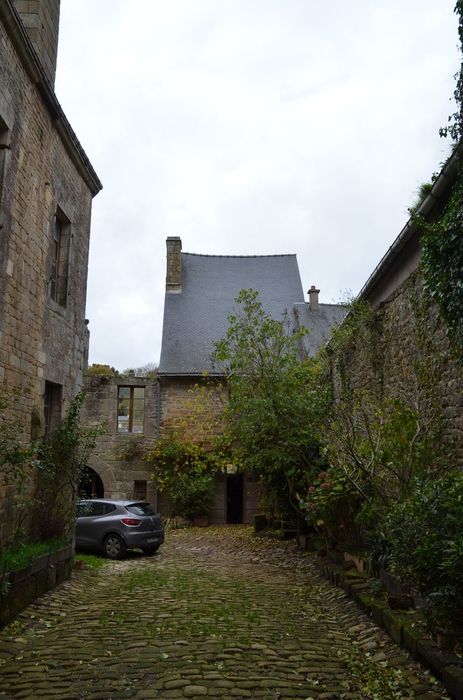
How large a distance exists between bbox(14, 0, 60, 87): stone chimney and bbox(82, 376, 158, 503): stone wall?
1073cm

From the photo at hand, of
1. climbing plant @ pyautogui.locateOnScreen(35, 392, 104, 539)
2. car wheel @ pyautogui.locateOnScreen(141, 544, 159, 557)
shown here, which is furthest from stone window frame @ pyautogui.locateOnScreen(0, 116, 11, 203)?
car wheel @ pyautogui.locateOnScreen(141, 544, 159, 557)

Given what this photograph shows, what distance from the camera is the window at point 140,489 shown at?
738 inches

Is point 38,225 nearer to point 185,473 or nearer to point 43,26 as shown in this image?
point 43,26

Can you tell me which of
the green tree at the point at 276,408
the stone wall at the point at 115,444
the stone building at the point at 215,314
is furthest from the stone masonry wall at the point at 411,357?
the stone wall at the point at 115,444

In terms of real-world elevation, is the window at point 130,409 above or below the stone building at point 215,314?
below

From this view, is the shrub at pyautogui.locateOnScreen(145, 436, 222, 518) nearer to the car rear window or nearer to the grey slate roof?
the grey slate roof

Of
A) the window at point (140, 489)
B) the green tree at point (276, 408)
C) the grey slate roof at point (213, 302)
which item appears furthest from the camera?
the grey slate roof at point (213, 302)

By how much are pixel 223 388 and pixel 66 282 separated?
32.1ft

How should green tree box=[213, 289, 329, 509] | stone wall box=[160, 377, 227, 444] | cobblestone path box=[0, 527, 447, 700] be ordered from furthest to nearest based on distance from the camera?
stone wall box=[160, 377, 227, 444], green tree box=[213, 289, 329, 509], cobblestone path box=[0, 527, 447, 700]

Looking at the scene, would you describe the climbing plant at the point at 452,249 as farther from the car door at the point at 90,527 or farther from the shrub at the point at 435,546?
the car door at the point at 90,527

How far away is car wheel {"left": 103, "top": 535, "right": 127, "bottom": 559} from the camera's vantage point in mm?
11891

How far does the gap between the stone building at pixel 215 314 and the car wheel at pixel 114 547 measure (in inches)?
268

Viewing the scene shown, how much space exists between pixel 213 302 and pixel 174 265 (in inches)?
83.7

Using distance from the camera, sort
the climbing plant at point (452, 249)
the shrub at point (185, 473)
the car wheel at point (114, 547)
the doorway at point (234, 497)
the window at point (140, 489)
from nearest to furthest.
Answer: the climbing plant at point (452, 249) → the car wheel at point (114, 547) → the shrub at point (185, 473) → the window at point (140, 489) → the doorway at point (234, 497)
